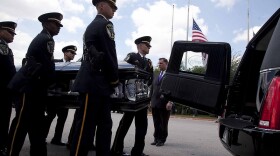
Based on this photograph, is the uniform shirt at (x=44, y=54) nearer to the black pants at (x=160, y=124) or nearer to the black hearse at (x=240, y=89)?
the black hearse at (x=240, y=89)

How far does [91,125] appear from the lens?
367cm

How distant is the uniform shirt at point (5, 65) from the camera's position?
5148 mm

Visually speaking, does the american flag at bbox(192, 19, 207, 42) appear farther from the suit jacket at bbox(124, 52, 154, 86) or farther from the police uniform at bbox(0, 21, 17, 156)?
the police uniform at bbox(0, 21, 17, 156)

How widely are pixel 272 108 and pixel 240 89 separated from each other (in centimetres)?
160

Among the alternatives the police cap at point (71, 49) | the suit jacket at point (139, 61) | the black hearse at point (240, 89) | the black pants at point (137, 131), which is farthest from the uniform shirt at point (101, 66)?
the police cap at point (71, 49)

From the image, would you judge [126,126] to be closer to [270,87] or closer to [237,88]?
[237,88]

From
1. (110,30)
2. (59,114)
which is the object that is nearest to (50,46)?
(110,30)

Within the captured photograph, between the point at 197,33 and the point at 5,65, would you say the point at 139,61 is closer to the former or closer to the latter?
the point at 5,65

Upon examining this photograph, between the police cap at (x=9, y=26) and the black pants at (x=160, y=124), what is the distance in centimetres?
370

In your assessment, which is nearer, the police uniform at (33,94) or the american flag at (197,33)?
the police uniform at (33,94)

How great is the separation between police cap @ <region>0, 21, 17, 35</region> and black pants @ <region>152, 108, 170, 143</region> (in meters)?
3.70

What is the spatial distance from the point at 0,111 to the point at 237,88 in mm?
3446

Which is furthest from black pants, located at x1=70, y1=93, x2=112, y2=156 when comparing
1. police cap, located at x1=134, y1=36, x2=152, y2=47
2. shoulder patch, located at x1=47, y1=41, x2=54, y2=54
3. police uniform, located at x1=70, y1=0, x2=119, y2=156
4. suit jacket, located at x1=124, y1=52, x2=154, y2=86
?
police cap, located at x1=134, y1=36, x2=152, y2=47

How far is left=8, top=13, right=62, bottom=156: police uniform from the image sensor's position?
166 inches
